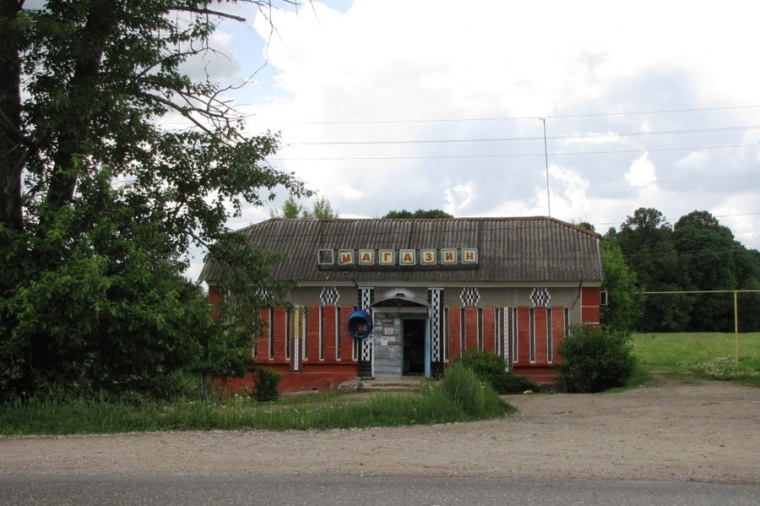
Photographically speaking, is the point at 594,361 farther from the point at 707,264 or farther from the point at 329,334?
the point at 707,264

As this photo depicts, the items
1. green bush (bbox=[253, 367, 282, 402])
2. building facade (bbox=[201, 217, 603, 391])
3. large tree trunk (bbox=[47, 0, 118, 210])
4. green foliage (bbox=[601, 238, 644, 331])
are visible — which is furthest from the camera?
green foliage (bbox=[601, 238, 644, 331])

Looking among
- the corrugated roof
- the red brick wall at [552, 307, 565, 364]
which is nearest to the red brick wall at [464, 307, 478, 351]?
the corrugated roof

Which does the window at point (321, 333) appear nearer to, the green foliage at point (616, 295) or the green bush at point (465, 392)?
the green bush at point (465, 392)

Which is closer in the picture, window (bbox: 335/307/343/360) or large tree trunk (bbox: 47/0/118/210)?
large tree trunk (bbox: 47/0/118/210)

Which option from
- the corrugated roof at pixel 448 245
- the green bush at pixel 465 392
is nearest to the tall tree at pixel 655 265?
the corrugated roof at pixel 448 245

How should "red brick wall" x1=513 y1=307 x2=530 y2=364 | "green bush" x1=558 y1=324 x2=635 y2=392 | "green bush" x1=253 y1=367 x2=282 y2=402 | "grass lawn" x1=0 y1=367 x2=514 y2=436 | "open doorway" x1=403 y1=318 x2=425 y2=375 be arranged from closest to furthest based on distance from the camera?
"grass lawn" x1=0 y1=367 x2=514 y2=436 < "green bush" x1=253 y1=367 x2=282 y2=402 < "green bush" x1=558 y1=324 x2=635 y2=392 < "red brick wall" x1=513 y1=307 x2=530 y2=364 < "open doorway" x1=403 y1=318 x2=425 y2=375

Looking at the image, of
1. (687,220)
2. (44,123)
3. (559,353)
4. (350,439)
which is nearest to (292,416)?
(350,439)

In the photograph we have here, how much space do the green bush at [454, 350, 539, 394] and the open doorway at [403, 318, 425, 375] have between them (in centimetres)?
234

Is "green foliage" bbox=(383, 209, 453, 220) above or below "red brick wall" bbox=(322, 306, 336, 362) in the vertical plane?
above

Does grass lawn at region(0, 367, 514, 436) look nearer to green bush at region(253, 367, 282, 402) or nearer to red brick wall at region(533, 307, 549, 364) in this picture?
green bush at region(253, 367, 282, 402)

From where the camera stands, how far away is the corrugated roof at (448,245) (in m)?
26.4

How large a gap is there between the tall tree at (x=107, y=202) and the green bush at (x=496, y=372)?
1003 cm

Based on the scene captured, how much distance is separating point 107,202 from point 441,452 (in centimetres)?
717

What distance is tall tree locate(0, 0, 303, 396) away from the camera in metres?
12.2
